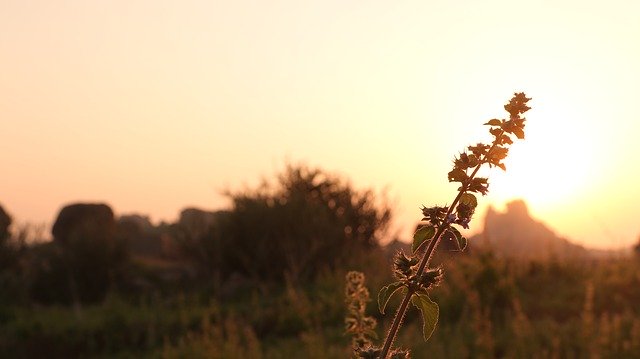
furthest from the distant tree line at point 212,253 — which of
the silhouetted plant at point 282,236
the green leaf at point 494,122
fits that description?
the green leaf at point 494,122

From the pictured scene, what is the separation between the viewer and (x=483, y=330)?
11.0m

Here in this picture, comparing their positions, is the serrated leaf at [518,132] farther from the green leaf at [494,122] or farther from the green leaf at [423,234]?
the green leaf at [423,234]

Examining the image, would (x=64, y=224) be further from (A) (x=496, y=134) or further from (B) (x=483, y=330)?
(A) (x=496, y=134)

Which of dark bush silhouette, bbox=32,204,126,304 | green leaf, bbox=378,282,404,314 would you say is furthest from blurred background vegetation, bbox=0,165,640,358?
green leaf, bbox=378,282,404,314

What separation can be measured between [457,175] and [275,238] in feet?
58.1

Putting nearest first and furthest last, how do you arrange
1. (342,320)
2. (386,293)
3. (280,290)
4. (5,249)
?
(386,293), (342,320), (280,290), (5,249)

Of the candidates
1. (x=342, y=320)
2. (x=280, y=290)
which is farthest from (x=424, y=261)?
(x=280, y=290)

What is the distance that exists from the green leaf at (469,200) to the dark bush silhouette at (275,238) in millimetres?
15880

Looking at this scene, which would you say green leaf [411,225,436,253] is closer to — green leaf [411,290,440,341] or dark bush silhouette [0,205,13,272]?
green leaf [411,290,440,341]

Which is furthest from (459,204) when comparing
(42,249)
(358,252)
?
(42,249)

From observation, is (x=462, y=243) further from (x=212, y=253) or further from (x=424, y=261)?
(x=212, y=253)

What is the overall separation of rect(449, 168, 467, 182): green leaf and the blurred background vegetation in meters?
7.63

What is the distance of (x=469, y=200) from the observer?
1.27 metres

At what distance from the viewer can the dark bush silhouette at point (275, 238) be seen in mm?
18531
